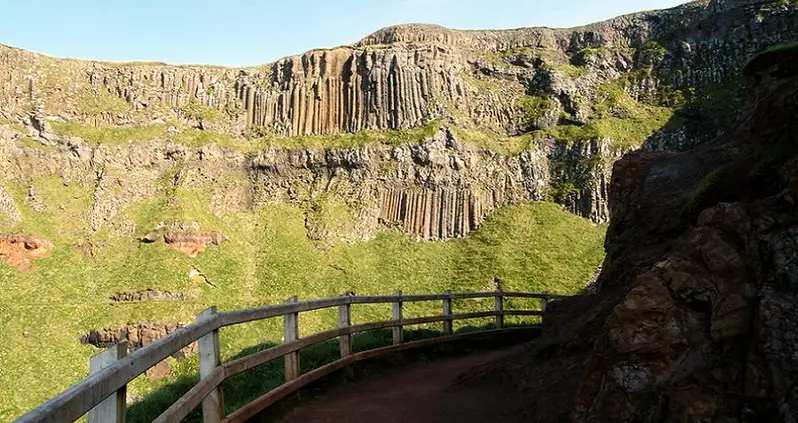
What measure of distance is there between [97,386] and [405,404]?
567 cm

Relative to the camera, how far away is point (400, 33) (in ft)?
225

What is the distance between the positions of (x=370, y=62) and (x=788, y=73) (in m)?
56.6

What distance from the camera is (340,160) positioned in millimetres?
54938

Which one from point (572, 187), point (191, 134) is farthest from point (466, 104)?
point (191, 134)

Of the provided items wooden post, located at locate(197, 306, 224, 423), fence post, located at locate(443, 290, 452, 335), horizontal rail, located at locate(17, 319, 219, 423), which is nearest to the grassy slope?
fence post, located at locate(443, 290, 452, 335)

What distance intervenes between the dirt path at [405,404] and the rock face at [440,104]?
41.0 m

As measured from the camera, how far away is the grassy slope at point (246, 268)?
35472 millimetres

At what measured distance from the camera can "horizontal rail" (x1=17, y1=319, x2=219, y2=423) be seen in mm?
2387

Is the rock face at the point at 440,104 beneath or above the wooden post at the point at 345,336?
above

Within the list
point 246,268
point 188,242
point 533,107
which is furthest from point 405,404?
point 533,107

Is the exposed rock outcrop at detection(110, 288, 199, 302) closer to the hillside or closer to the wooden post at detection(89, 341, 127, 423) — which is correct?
the hillside

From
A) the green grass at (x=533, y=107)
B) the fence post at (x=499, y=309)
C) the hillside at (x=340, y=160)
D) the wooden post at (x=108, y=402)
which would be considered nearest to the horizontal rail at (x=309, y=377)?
the fence post at (x=499, y=309)

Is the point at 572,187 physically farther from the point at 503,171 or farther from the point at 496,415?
the point at 496,415

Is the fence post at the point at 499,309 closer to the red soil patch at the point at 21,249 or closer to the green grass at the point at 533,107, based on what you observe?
the red soil patch at the point at 21,249
